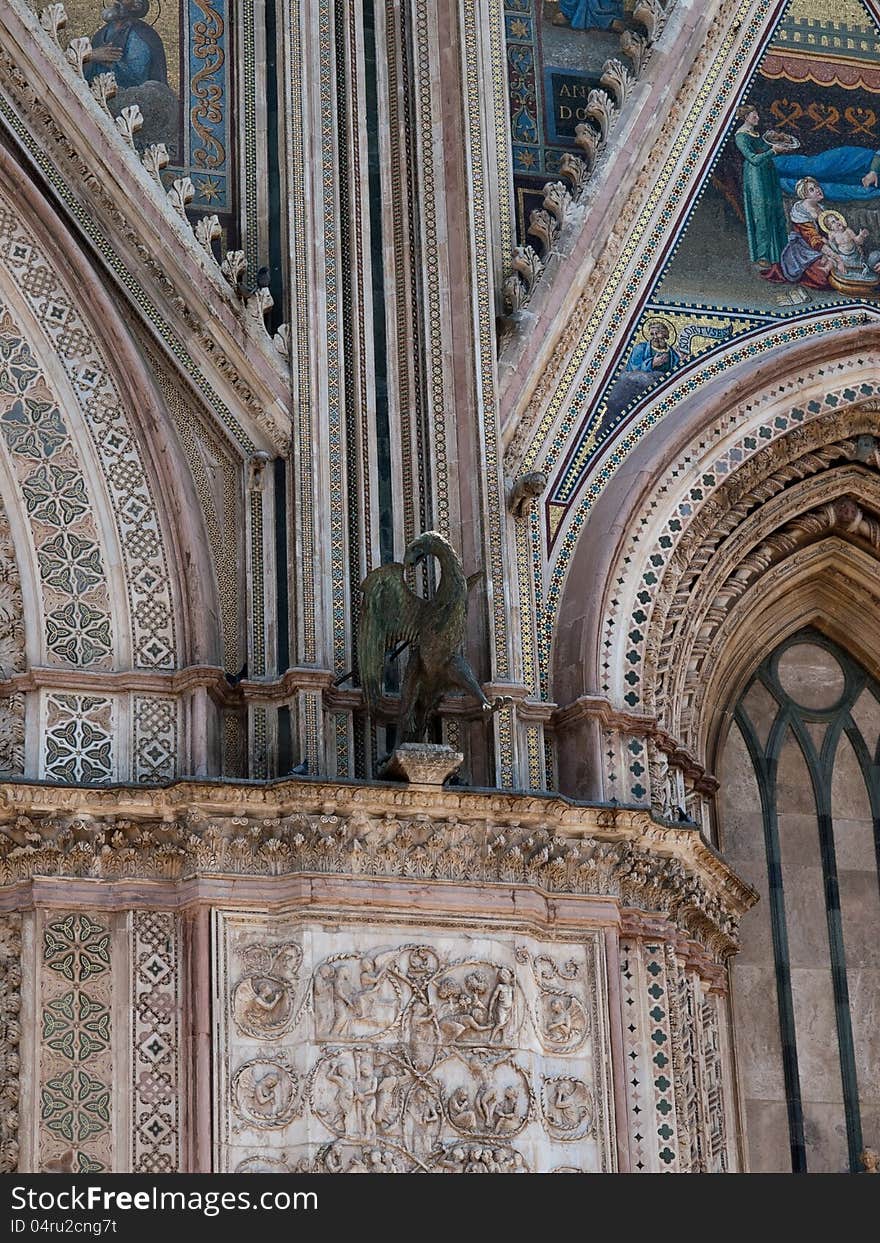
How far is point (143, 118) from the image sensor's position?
57.4 feet

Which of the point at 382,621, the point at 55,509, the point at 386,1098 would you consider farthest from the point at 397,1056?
the point at 55,509

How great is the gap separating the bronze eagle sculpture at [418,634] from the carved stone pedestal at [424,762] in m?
0.23

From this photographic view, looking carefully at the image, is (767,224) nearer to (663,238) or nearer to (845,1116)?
(663,238)

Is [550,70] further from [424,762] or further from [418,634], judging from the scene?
[424,762]

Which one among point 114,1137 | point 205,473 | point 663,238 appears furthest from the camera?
point 663,238

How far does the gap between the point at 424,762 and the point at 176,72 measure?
4592mm

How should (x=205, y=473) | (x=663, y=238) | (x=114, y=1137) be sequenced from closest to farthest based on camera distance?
(x=114, y=1137)
(x=205, y=473)
(x=663, y=238)

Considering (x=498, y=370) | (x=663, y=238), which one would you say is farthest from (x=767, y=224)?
(x=498, y=370)

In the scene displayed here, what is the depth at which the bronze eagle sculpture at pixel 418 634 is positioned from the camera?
1579cm

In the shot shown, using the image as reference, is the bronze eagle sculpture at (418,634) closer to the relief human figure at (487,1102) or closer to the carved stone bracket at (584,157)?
the relief human figure at (487,1102)

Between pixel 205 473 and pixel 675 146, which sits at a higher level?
pixel 675 146

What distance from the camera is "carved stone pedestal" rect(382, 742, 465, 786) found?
15.6 metres

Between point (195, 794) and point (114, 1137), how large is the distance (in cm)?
171

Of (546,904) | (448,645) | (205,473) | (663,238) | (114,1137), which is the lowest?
(114,1137)
